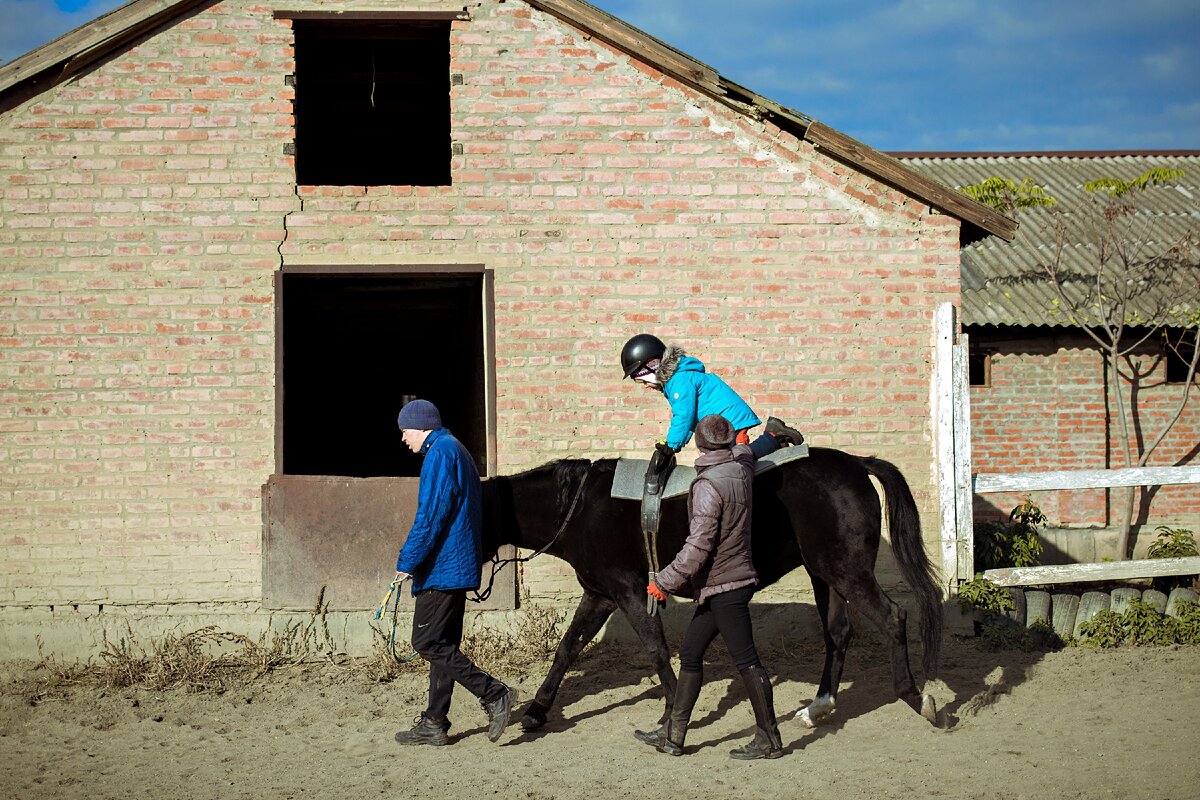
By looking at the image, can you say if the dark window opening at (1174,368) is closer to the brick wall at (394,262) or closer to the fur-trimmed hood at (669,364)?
the brick wall at (394,262)

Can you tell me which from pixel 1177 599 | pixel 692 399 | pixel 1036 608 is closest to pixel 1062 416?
pixel 1177 599

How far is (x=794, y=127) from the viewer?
309 inches

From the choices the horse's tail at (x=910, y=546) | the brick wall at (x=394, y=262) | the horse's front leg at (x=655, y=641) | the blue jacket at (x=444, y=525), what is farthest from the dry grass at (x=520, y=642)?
the horse's tail at (x=910, y=546)

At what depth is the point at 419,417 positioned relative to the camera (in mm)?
5742

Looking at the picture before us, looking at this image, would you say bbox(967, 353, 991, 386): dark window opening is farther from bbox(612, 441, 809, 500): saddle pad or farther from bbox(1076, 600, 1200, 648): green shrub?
bbox(612, 441, 809, 500): saddle pad

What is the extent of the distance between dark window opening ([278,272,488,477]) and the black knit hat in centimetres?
299

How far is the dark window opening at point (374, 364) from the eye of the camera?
1033 cm

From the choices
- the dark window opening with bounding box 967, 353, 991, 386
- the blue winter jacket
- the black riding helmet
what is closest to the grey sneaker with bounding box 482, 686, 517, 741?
the blue winter jacket

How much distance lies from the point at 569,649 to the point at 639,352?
1768mm

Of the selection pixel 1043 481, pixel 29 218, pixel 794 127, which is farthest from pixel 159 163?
pixel 1043 481

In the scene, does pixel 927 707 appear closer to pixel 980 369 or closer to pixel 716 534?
pixel 716 534

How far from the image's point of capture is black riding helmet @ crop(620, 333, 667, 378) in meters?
5.89

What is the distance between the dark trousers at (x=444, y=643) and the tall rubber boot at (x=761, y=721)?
1.35 meters

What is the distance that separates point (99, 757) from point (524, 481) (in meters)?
2.75
